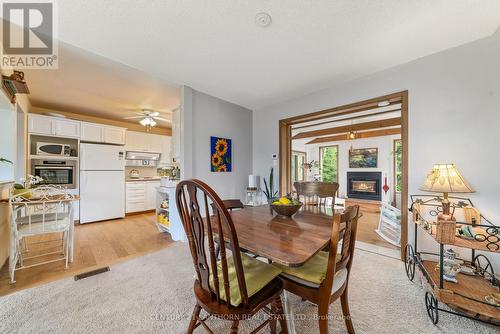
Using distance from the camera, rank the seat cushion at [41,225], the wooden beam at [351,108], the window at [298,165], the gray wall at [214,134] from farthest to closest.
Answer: the window at [298,165], the gray wall at [214,134], the wooden beam at [351,108], the seat cushion at [41,225]

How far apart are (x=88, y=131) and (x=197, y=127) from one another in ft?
8.67

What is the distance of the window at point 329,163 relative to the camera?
707cm

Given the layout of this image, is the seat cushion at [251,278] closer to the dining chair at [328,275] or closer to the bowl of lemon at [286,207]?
the dining chair at [328,275]

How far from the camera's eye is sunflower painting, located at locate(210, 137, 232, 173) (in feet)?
10.9

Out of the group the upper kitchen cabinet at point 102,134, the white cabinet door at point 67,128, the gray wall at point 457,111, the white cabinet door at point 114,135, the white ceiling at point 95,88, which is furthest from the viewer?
the white cabinet door at point 114,135

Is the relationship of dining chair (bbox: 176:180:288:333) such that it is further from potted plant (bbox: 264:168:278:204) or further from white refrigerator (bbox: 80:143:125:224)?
white refrigerator (bbox: 80:143:125:224)

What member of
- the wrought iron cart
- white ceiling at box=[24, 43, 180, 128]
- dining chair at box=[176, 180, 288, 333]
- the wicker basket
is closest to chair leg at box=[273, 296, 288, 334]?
dining chair at box=[176, 180, 288, 333]

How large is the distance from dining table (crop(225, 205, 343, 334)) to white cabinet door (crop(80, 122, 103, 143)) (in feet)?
13.3

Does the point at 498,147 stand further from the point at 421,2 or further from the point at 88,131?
the point at 88,131

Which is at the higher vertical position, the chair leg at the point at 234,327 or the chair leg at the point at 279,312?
the chair leg at the point at 234,327

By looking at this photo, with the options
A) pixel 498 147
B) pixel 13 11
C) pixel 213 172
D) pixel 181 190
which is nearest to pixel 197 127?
pixel 213 172

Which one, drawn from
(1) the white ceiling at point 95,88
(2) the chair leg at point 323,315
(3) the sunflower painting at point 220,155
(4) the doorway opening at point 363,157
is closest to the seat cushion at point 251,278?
(2) the chair leg at point 323,315

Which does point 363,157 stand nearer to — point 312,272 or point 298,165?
point 298,165

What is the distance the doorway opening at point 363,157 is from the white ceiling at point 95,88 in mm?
2344
